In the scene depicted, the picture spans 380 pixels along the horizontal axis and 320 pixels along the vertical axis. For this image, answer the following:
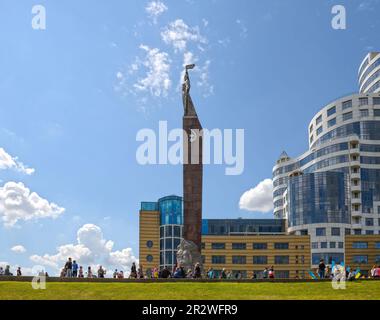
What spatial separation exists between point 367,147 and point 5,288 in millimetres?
101157

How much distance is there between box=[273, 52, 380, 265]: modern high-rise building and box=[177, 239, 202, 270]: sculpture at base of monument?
76469 millimetres

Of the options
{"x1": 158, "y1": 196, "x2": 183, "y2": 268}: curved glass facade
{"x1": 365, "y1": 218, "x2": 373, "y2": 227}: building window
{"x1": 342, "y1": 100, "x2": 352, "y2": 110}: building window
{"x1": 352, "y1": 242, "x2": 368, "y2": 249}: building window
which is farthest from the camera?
{"x1": 342, "y1": 100, "x2": 352, "y2": 110}: building window

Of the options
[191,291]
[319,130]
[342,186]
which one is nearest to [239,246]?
[342,186]

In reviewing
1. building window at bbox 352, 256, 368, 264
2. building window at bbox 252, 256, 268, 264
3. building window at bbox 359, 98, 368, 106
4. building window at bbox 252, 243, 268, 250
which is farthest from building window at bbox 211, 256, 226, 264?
building window at bbox 359, 98, 368, 106

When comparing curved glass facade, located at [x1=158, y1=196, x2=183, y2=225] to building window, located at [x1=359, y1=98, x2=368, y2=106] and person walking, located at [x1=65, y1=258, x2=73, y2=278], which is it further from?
person walking, located at [x1=65, y1=258, x2=73, y2=278]

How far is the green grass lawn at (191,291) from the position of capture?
29.3m

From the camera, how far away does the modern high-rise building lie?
384 ft

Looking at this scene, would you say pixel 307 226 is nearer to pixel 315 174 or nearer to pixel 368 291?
pixel 315 174

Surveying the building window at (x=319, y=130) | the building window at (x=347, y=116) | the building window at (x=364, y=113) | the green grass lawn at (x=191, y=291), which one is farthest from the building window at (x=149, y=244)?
the green grass lawn at (x=191, y=291)

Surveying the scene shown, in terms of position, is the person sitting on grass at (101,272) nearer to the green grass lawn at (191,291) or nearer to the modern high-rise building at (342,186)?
the green grass lawn at (191,291)

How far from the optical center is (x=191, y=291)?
31.5 meters

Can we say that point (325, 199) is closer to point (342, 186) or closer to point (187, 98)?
point (342, 186)

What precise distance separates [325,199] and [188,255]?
262 ft
